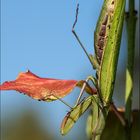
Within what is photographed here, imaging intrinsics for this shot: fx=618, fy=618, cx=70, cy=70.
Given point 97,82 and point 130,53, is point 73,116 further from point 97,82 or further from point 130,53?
point 130,53

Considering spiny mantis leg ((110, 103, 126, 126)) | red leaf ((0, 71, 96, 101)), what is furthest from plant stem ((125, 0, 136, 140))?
red leaf ((0, 71, 96, 101))

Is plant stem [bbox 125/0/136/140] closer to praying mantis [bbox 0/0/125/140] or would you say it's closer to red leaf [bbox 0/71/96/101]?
praying mantis [bbox 0/0/125/140]

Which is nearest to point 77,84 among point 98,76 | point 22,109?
point 98,76

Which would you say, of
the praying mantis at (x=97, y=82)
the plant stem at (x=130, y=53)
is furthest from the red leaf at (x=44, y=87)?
the plant stem at (x=130, y=53)

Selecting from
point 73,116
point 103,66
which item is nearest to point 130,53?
point 103,66

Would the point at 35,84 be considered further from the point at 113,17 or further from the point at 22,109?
the point at 22,109
